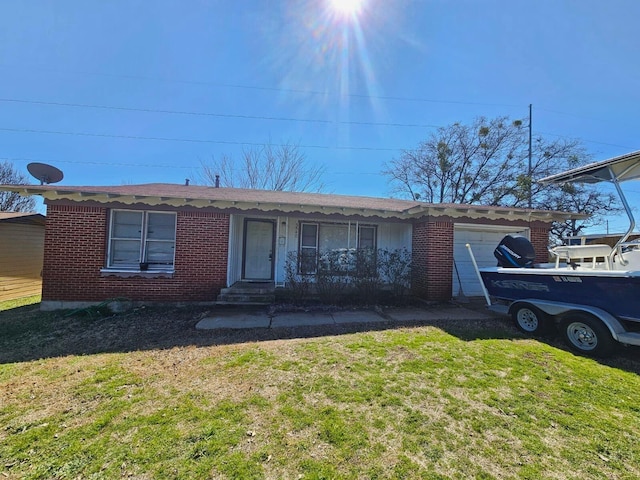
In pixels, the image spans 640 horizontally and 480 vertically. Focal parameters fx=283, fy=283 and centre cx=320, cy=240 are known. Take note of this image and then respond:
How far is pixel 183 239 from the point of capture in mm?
7535

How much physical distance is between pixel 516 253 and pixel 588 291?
1912 mm

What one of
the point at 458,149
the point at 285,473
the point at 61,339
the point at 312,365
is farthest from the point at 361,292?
the point at 458,149

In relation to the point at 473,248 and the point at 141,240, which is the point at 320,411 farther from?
the point at 473,248

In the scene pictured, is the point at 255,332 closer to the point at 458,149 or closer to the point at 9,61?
the point at 9,61

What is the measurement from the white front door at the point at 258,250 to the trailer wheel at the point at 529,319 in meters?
6.78

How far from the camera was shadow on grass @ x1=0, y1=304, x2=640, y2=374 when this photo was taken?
460 centimetres

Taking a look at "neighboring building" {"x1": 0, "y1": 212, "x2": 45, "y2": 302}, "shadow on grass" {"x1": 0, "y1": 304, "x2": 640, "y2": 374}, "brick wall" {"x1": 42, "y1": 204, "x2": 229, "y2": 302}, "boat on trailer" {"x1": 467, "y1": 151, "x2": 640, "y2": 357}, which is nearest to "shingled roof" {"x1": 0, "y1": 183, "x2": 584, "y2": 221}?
"brick wall" {"x1": 42, "y1": 204, "x2": 229, "y2": 302}

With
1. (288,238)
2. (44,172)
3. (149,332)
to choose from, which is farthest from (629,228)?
(44,172)

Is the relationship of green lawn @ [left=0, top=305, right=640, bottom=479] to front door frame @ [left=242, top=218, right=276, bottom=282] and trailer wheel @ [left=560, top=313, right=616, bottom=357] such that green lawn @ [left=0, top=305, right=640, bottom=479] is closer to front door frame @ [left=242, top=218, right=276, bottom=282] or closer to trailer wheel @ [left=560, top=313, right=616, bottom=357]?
trailer wheel @ [left=560, top=313, right=616, bottom=357]

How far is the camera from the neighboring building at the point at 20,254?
9168mm

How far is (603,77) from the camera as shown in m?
8.99

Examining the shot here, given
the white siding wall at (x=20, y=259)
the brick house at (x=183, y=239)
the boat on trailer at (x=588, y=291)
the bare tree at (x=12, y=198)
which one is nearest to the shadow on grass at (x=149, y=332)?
the boat on trailer at (x=588, y=291)

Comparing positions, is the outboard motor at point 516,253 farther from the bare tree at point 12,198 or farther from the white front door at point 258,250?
the bare tree at point 12,198

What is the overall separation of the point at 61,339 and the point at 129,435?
13.3ft
